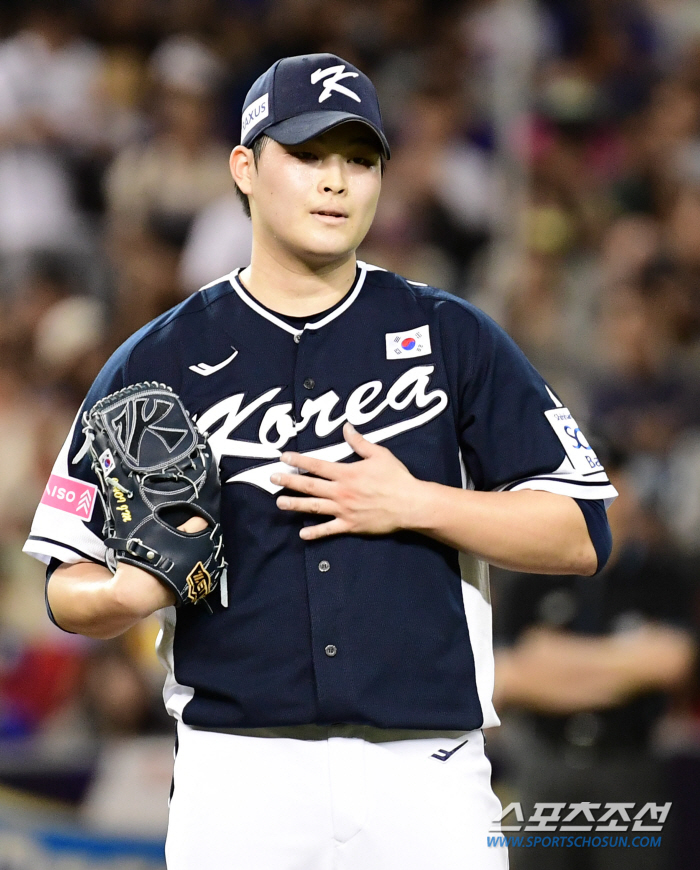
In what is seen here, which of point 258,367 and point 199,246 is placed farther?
point 199,246

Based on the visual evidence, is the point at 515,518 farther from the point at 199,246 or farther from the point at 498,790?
the point at 199,246

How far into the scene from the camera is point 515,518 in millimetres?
2129

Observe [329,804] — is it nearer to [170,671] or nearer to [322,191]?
[170,671]

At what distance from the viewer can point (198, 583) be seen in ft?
6.78

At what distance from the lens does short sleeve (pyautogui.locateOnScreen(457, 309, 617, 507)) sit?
222 centimetres

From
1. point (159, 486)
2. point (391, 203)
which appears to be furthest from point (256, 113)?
point (391, 203)

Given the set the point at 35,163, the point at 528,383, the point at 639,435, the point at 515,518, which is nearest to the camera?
the point at 515,518

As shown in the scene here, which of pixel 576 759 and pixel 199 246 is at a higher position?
pixel 199 246

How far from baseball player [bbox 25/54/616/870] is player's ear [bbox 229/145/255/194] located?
0.01 metres

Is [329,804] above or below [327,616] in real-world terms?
below

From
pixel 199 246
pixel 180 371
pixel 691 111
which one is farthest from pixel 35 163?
pixel 180 371

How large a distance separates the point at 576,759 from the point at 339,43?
499 cm

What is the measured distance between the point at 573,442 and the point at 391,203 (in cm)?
484

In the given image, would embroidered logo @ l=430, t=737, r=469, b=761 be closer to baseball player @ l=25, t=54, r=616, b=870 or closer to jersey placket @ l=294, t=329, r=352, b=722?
baseball player @ l=25, t=54, r=616, b=870
